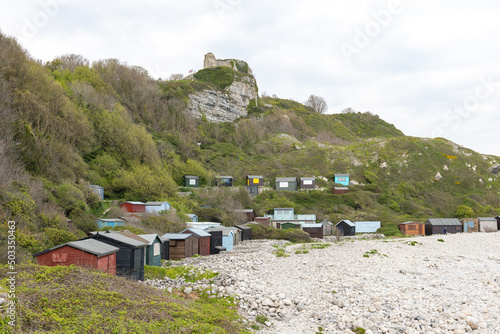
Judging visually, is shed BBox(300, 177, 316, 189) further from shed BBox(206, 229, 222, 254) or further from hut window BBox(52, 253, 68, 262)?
hut window BBox(52, 253, 68, 262)

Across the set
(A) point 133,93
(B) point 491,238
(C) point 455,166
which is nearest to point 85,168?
(A) point 133,93

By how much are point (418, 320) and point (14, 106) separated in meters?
41.0

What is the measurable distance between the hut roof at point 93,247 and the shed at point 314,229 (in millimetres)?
33563

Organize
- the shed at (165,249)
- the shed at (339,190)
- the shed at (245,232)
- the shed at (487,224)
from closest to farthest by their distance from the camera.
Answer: the shed at (165,249) → the shed at (245,232) → the shed at (487,224) → the shed at (339,190)

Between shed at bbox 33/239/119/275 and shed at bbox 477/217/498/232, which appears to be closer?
shed at bbox 33/239/119/275

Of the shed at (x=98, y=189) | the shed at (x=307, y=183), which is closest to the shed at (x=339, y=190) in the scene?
the shed at (x=307, y=183)

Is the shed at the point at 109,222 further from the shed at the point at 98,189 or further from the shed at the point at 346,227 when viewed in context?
the shed at the point at 346,227

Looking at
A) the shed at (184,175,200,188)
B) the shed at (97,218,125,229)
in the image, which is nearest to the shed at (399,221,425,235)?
the shed at (184,175,200,188)

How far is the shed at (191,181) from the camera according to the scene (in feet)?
218

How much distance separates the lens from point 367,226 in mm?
52781

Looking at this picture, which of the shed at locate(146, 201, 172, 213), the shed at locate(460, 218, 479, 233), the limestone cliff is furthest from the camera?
the limestone cliff

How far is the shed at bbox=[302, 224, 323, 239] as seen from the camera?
48469 mm

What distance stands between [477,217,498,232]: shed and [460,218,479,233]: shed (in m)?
0.56

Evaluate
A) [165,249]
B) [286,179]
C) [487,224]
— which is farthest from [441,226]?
[165,249]
